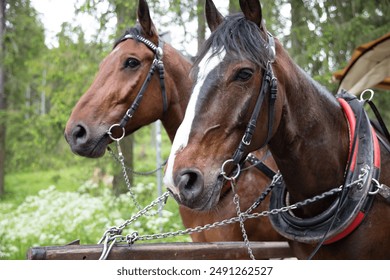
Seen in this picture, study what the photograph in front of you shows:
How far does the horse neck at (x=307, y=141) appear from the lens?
220 centimetres

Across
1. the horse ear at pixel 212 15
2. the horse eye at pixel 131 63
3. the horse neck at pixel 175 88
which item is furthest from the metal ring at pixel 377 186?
the horse eye at pixel 131 63

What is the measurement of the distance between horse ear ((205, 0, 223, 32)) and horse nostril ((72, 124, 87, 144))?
122 cm

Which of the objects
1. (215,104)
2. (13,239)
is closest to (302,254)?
(215,104)

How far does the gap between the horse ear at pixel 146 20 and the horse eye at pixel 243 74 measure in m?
1.62

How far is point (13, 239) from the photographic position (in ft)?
20.9

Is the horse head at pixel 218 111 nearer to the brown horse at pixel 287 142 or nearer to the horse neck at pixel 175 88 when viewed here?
the brown horse at pixel 287 142

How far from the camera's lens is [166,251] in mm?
2297

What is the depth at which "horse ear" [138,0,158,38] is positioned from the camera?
3.33m

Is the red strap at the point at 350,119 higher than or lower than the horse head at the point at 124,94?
lower

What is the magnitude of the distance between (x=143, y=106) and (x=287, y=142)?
1.38m

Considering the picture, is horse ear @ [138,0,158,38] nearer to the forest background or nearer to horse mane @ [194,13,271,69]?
horse mane @ [194,13,271,69]

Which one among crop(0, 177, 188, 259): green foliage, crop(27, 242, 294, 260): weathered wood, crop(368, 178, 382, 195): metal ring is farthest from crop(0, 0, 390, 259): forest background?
crop(368, 178, 382, 195): metal ring
